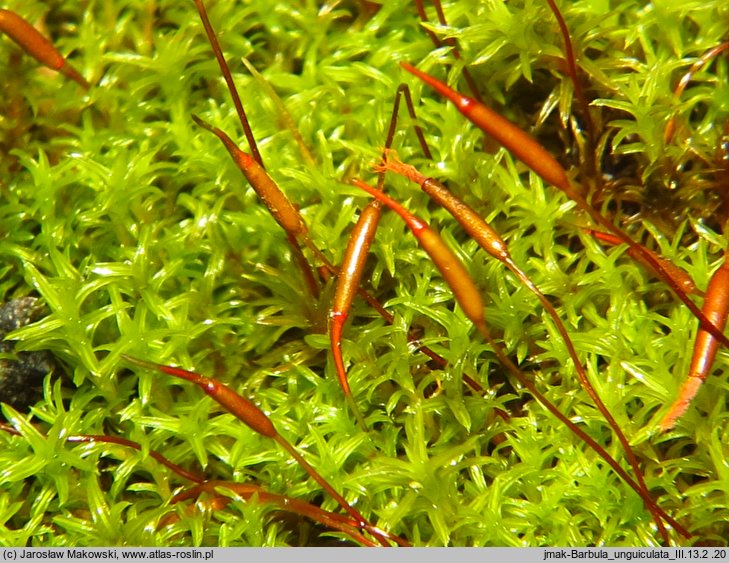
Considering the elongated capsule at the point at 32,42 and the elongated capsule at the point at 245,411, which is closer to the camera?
the elongated capsule at the point at 245,411

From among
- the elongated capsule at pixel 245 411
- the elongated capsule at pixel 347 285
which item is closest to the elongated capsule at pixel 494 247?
the elongated capsule at pixel 347 285

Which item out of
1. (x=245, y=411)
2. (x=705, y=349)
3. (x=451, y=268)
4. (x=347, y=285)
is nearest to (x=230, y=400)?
(x=245, y=411)

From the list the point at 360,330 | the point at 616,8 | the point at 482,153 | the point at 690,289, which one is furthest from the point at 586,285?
the point at 616,8

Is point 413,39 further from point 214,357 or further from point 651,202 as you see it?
point 214,357

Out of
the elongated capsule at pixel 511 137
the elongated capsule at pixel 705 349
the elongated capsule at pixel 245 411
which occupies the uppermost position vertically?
the elongated capsule at pixel 511 137

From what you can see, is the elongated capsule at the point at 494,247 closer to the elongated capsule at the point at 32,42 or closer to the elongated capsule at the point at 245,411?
the elongated capsule at the point at 245,411

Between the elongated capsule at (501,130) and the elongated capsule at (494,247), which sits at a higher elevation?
the elongated capsule at (501,130)
